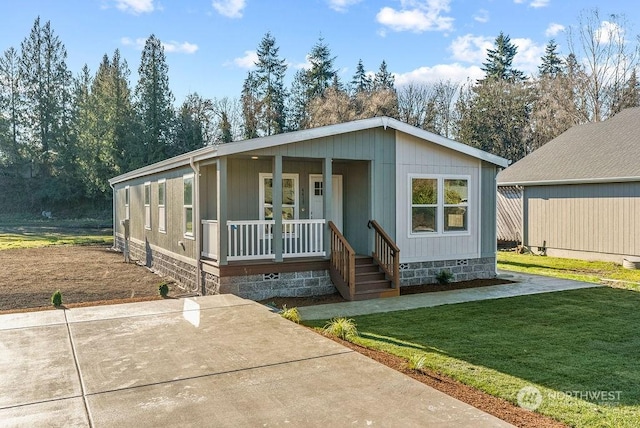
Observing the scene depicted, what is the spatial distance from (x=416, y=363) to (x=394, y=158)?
5.94 m

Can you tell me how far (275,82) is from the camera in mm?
35750

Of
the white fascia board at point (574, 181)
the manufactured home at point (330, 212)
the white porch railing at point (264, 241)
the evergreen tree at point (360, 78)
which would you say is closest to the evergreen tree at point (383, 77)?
the evergreen tree at point (360, 78)

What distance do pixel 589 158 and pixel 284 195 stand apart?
10.4 m

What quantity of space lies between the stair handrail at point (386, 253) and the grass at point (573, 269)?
4713 mm

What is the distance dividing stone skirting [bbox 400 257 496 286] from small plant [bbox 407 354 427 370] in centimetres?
507

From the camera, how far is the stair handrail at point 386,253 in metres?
9.16

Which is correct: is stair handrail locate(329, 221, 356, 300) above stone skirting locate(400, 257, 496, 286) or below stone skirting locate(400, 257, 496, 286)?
above

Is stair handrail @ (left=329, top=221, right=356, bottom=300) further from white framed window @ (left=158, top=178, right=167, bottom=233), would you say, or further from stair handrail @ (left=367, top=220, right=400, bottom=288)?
white framed window @ (left=158, top=178, right=167, bottom=233)

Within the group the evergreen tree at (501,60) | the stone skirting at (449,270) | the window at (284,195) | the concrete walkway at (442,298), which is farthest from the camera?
the evergreen tree at (501,60)

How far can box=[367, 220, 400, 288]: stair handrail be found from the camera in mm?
9164

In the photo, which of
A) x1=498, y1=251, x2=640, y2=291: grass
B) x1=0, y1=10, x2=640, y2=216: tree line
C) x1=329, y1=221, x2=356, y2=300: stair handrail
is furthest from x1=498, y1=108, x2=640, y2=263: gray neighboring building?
x1=0, y1=10, x2=640, y2=216: tree line

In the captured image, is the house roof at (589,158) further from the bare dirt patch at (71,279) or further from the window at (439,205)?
the bare dirt patch at (71,279)

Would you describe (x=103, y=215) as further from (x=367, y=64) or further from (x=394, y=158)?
(x=394, y=158)

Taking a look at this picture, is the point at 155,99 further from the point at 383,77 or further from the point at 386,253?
the point at 386,253
